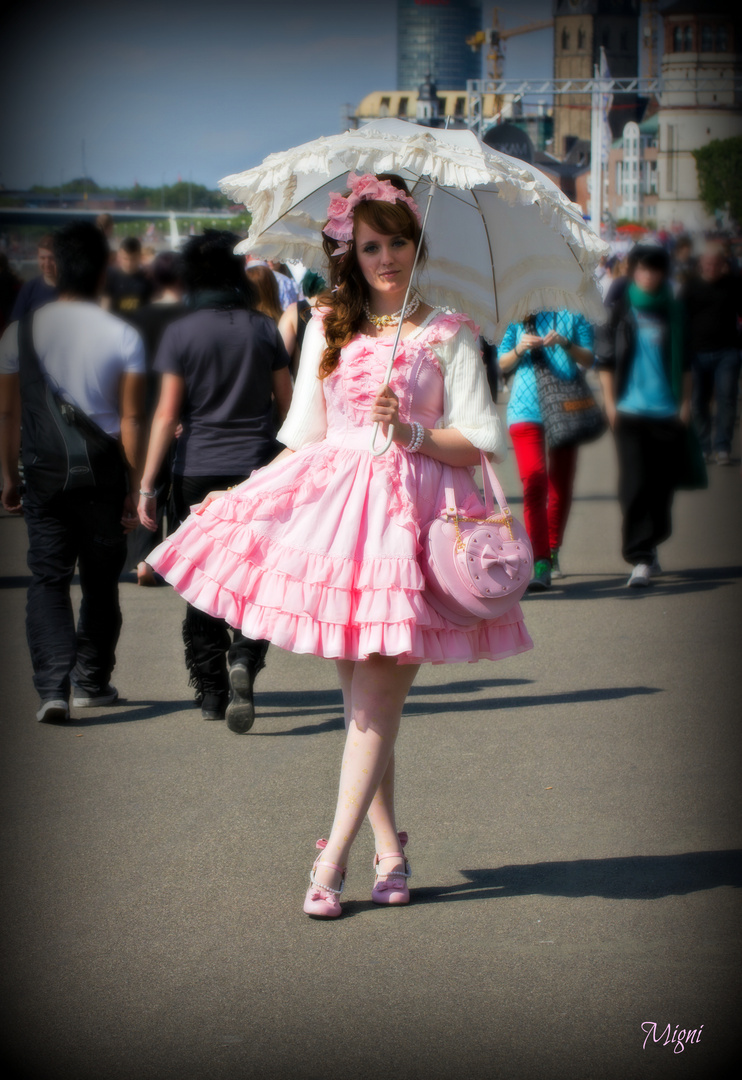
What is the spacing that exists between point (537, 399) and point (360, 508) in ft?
15.5

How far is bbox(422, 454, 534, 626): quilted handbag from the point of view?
3410 mm

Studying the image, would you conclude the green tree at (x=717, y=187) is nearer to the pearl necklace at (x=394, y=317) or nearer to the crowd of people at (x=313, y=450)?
the crowd of people at (x=313, y=450)

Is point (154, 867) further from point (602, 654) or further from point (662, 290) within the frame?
point (662, 290)

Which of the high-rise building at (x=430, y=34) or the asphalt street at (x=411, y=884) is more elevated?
the high-rise building at (x=430, y=34)

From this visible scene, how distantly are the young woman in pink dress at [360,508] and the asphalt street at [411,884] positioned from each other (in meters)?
0.35

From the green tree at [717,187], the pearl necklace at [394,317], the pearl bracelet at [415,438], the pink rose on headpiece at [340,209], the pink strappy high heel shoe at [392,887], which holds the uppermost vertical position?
the green tree at [717,187]

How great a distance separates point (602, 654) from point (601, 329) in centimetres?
272

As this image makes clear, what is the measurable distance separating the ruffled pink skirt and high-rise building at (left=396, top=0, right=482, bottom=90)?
1005 mm

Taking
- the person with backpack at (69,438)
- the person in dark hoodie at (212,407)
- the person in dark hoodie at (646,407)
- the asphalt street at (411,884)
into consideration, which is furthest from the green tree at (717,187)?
the person with backpack at (69,438)

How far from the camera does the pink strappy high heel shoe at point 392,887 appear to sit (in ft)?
12.0

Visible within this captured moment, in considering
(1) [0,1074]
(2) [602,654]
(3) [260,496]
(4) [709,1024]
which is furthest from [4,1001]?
(2) [602,654]

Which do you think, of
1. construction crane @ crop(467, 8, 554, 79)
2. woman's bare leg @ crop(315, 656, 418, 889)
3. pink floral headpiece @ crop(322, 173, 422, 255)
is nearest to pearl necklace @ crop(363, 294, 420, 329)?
pink floral headpiece @ crop(322, 173, 422, 255)

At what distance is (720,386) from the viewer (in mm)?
13766

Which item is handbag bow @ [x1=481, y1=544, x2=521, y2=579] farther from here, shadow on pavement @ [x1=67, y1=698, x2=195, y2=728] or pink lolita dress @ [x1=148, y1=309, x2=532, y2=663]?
shadow on pavement @ [x1=67, y1=698, x2=195, y2=728]
